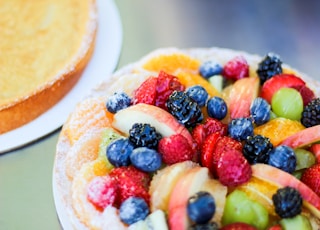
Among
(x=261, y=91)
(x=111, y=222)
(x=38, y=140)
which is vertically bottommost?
(x=111, y=222)

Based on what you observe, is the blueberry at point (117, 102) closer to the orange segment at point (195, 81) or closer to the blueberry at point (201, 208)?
the orange segment at point (195, 81)

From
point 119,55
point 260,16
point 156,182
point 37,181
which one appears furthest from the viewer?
point 260,16

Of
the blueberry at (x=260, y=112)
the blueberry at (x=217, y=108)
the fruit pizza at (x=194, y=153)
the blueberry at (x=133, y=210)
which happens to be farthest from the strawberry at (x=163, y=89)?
the blueberry at (x=133, y=210)

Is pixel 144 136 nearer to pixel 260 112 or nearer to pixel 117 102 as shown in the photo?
pixel 117 102

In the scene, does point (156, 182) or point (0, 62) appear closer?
point (156, 182)

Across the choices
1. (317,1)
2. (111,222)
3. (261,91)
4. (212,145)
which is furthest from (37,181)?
(317,1)

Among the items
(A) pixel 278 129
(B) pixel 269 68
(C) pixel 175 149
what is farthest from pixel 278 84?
(C) pixel 175 149

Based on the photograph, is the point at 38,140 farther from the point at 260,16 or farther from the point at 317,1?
the point at 317,1

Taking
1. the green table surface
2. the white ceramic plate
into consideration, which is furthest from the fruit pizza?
the green table surface

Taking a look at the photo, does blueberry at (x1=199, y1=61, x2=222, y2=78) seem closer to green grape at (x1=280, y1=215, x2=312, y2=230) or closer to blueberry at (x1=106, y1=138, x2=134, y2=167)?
blueberry at (x1=106, y1=138, x2=134, y2=167)
